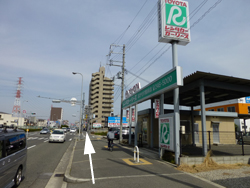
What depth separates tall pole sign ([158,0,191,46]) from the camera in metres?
11.6

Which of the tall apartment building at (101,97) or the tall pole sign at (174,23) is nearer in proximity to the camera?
the tall pole sign at (174,23)

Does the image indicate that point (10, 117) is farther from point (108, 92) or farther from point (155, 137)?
point (155, 137)

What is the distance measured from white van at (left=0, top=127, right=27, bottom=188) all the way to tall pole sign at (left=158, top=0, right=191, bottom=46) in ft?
31.4

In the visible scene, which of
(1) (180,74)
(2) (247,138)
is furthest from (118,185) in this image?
(2) (247,138)

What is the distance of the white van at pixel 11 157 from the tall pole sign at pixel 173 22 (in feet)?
31.4

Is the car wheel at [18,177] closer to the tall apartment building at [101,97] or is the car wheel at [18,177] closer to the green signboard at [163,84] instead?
the green signboard at [163,84]

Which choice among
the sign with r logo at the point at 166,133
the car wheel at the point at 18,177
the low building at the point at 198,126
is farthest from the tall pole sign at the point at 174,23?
the car wheel at the point at 18,177

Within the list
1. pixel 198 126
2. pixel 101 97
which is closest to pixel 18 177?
pixel 198 126

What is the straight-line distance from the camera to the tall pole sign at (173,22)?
11597 mm

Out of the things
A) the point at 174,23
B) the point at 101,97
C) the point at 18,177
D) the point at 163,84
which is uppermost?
the point at 101,97

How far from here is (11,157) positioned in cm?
545

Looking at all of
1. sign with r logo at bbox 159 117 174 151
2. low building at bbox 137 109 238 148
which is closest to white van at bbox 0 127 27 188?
sign with r logo at bbox 159 117 174 151

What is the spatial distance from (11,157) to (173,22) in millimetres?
11279

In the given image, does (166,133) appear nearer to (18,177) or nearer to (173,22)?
(173,22)
